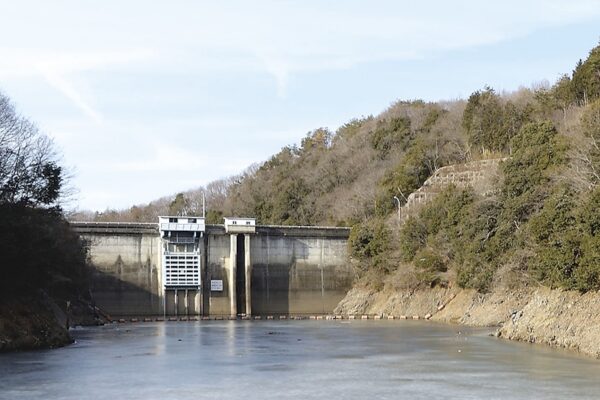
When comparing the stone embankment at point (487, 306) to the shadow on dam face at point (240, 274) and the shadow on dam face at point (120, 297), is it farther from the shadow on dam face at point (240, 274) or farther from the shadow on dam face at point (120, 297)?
the shadow on dam face at point (120, 297)

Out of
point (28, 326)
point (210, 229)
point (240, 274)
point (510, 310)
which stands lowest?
point (510, 310)

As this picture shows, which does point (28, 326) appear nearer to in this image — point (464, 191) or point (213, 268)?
point (213, 268)

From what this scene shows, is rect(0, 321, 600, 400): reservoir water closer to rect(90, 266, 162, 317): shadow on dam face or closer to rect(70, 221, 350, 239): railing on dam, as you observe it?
rect(90, 266, 162, 317): shadow on dam face

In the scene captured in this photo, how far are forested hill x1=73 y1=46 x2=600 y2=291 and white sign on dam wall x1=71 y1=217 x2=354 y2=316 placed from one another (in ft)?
11.0

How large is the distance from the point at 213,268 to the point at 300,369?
37431mm

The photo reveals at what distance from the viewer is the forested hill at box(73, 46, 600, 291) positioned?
34.5m

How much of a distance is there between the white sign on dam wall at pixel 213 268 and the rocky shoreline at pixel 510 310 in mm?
3340

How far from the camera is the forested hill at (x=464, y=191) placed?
3454 cm

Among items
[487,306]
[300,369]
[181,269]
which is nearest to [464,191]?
[487,306]

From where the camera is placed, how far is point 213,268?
199ft

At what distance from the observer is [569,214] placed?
33219mm

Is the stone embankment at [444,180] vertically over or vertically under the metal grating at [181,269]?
over

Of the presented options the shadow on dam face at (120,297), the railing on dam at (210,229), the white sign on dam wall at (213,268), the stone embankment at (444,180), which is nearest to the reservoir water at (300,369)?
the shadow on dam face at (120,297)

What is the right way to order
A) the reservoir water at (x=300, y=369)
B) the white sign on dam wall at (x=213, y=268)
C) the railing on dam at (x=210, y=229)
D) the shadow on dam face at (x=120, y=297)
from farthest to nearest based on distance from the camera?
the railing on dam at (x=210, y=229), the white sign on dam wall at (x=213, y=268), the shadow on dam face at (x=120, y=297), the reservoir water at (x=300, y=369)
